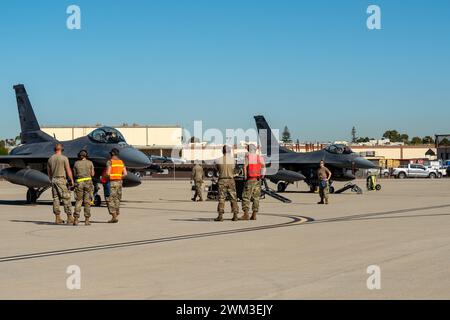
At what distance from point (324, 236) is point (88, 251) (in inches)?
185

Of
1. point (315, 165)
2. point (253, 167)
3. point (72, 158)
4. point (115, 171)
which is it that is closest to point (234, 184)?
point (253, 167)

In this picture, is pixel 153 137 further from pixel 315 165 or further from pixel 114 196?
pixel 114 196

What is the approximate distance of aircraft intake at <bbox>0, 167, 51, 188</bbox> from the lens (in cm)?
2503

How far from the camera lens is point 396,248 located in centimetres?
1145

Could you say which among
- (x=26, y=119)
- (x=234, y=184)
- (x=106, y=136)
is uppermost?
(x=26, y=119)

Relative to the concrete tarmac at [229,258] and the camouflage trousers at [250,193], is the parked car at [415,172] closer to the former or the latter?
the concrete tarmac at [229,258]

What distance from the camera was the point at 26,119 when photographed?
99.8ft

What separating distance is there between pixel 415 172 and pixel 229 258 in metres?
68.0

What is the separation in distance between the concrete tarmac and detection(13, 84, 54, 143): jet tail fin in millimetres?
12115

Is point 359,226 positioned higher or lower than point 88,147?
lower
